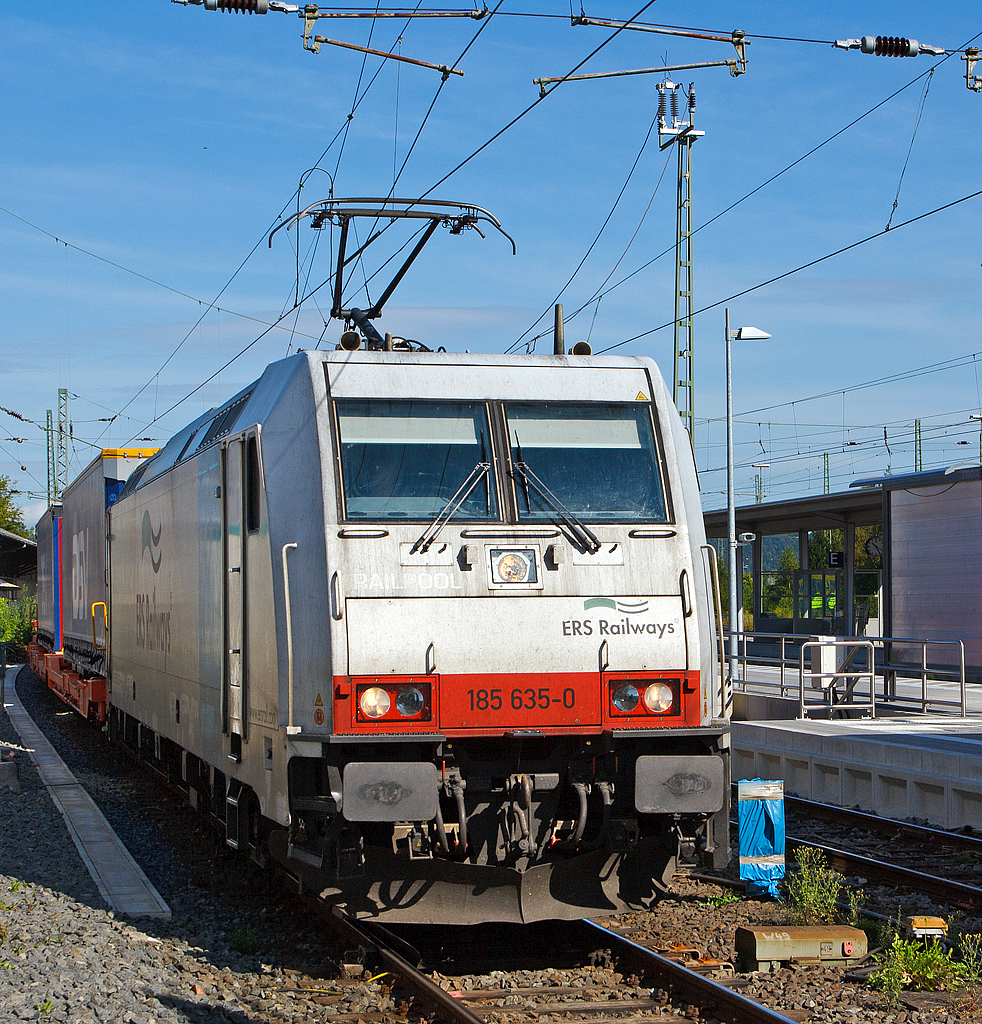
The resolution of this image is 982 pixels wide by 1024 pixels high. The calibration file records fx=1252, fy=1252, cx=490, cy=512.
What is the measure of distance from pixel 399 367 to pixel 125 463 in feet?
38.8

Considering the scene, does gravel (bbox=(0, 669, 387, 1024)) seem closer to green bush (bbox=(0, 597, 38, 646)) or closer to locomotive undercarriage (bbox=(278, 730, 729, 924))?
locomotive undercarriage (bbox=(278, 730, 729, 924))

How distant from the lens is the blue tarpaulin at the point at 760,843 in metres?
8.79

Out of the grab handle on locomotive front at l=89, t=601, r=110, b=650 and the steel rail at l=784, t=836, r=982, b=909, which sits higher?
the grab handle on locomotive front at l=89, t=601, r=110, b=650

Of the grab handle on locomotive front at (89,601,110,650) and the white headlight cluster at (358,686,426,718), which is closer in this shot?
the white headlight cluster at (358,686,426,718)

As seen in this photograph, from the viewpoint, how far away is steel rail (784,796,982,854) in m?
10.9

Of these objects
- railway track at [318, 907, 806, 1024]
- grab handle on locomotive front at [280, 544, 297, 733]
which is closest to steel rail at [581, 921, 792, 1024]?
railway track at [318, 907, 806, 1024]

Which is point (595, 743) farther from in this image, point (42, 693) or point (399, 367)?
point (42, 693)

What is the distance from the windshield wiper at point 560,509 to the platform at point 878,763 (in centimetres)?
644

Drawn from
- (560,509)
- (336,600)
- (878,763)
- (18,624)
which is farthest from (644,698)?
(18,624)

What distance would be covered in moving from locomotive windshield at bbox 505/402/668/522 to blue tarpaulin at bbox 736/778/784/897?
274cm

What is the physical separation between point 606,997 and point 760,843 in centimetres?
269

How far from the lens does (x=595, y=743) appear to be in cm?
689

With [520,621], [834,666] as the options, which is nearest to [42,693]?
[834,666]

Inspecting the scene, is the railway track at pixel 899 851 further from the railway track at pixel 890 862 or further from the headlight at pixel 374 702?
the headlight at pixel 374 702
